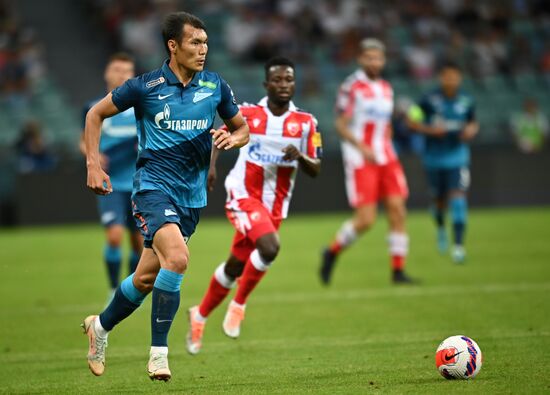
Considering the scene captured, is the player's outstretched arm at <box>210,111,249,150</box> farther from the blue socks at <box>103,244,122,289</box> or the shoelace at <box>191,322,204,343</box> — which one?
the blue socks at <box>103,244,122,289</box>

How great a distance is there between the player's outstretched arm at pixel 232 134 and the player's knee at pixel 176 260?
768mm

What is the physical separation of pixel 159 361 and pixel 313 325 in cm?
342

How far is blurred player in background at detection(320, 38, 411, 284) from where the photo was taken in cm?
1245

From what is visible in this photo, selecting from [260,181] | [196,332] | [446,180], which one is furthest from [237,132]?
[446,180]

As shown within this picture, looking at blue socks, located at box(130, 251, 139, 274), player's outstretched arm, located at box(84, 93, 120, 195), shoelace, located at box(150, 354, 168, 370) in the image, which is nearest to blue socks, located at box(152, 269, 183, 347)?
shoelace, located at box(150, 354, 168, 370)

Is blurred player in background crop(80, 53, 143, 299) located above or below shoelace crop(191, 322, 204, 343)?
above

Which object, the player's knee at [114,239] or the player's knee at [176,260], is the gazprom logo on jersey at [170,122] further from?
the player's knee at [114,239]

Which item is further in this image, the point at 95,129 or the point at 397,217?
the point at 397,217

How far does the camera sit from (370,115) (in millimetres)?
12711

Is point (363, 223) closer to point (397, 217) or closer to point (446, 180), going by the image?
point (397, 217)

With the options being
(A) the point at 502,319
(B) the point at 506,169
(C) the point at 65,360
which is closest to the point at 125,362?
(C) the point at 65,360

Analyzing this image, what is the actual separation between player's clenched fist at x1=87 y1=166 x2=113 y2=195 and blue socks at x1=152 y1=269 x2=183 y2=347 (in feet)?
2.13

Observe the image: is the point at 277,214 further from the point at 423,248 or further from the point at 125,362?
the point at 423,248

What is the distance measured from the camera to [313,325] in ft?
32.0
